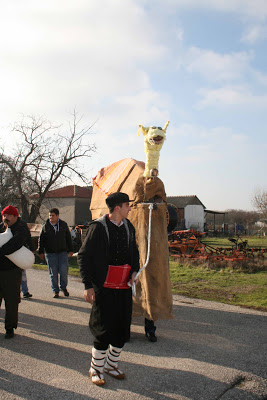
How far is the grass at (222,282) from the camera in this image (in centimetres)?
787

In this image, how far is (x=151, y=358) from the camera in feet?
14.1

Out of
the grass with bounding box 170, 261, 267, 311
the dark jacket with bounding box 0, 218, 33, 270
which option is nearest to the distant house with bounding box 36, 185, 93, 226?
the grass with bounding box 170, 261, 267, 311

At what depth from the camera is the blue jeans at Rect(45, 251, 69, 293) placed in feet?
25.2

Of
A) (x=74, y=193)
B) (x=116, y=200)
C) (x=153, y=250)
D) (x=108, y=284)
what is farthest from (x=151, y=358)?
(x=74, y=193)

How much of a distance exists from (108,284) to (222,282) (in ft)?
23.0

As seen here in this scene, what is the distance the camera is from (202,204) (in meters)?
52.9

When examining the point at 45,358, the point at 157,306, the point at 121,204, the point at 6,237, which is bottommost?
the point at 45,358

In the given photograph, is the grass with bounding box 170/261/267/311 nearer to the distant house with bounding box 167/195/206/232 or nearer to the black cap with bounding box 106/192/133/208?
the black cap with bounding box 106/192/133/208

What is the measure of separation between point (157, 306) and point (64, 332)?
145 cm

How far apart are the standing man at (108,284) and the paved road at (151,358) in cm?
27

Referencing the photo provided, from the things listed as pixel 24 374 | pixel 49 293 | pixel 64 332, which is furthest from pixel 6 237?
pixel 49 293

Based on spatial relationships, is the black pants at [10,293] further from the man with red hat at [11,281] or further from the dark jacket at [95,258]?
the dark jacket at [95,258]

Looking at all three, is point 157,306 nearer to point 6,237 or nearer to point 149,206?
point 149,206

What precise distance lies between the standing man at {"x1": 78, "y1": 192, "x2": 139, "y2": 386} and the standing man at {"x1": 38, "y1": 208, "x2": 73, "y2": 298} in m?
4.03
